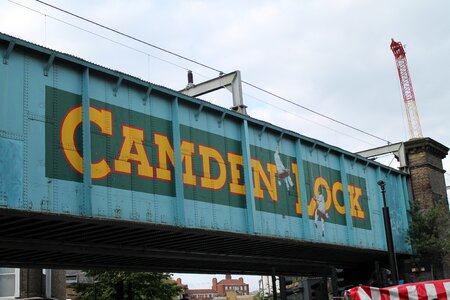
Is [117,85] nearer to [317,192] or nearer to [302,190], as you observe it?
[302,190]

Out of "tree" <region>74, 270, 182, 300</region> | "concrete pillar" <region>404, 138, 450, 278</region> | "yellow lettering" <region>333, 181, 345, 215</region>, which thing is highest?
"concrete pillar" <region>404, 138, 450, 278</region>

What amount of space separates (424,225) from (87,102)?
19.2m

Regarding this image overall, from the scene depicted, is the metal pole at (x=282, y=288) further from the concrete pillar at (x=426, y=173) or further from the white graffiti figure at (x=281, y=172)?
the concrete pillar at (x=426, y=173)

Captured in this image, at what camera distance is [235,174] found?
18.5 metres

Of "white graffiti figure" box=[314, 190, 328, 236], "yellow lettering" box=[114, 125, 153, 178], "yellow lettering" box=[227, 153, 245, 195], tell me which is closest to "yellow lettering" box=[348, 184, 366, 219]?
"white graffiti figure" box=[314, 190, 328, 236]

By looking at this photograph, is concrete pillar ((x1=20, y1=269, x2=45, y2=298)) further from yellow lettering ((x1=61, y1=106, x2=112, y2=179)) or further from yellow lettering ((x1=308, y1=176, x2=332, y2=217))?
yellow lettering ((x1=61, y1=106, x2=112, y2=179))

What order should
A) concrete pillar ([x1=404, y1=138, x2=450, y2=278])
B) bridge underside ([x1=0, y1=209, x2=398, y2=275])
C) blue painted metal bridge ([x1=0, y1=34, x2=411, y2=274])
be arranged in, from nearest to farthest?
blue painted metal bridge ([x1=0, y1=34, x2=411, y2=274]) < bridge underside ([x1=0, y1=209, x2=398, y2=275]) < concrete pillar ([x1=404, y1=138, x2=450, y2=278])

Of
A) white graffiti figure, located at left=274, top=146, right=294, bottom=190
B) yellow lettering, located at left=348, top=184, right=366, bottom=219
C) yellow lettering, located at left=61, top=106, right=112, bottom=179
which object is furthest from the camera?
yellow lettering, located at left=348, top=184, right=366, bottom=219

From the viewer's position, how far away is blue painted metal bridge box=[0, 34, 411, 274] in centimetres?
1296

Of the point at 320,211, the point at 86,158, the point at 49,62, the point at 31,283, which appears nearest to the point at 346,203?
the point at 320,211

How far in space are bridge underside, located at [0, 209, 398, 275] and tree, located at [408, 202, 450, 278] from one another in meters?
2.20

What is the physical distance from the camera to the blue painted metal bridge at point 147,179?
42.5 feet

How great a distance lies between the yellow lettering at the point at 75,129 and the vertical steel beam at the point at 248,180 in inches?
212

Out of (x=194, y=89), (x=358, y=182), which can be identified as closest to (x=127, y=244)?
(x=194, y=89)
